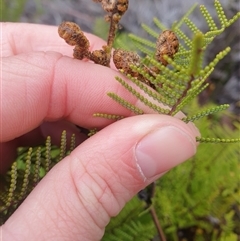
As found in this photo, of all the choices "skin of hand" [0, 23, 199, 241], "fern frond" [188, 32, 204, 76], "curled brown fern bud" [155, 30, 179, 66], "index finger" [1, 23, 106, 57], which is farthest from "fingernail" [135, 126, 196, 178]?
"index finger" [1, 23, 106, 57]

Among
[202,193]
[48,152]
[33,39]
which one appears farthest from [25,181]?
Answer: [202,193]

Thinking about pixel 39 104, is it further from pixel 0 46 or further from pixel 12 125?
pixel 0 46

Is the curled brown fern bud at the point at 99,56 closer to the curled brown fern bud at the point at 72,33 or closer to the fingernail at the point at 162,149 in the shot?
the curled brown fern bud at the point at 72,33

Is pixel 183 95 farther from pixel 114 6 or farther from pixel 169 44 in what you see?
pixel 114 6

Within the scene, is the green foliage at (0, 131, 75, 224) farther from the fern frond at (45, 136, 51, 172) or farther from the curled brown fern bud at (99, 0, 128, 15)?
the curled brown fern bud at (99, 0, 128, 15)

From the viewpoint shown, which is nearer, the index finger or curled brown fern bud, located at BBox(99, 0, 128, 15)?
curled brown fern bud, located at BBox(99, 0, 128, 15)

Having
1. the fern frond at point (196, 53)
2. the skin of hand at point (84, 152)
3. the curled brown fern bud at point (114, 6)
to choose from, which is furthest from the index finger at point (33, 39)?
the fern frond at point (196, 53)

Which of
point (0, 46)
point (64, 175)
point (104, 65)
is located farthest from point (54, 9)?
point (64, 175)

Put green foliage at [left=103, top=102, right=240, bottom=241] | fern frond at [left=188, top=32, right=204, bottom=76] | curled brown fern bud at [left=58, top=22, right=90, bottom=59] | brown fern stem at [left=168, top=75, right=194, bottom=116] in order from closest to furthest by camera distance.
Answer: fern frond at [left=188, top=32, right=204, bottom=76]
brown fern stem at [left=168, top=75, right=194, bottom=116]
curled brown fern bud at [left=58, top=22, right=90, bottom=59]
green foliage at [left=103, top=102, right=240, bottom=241]
